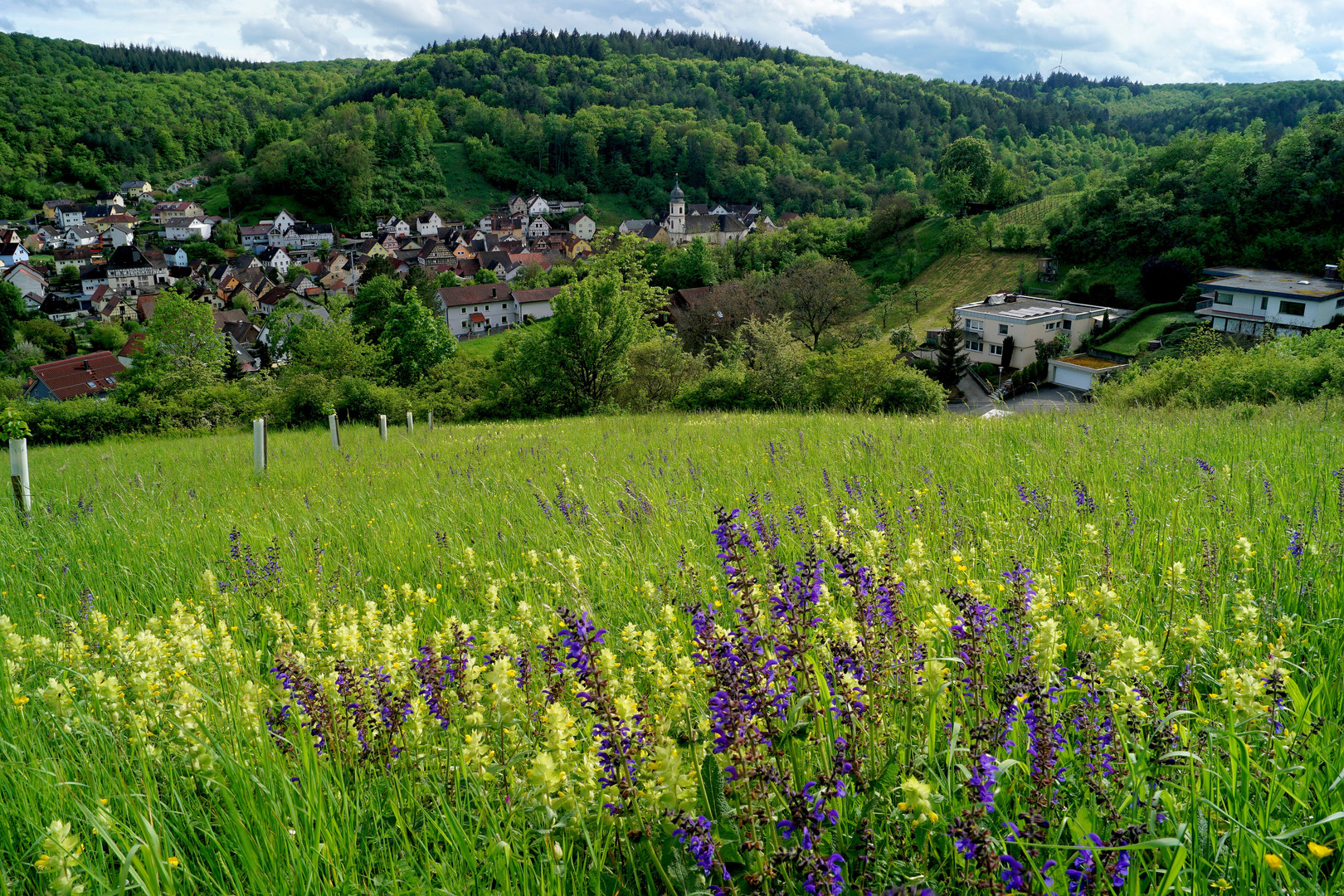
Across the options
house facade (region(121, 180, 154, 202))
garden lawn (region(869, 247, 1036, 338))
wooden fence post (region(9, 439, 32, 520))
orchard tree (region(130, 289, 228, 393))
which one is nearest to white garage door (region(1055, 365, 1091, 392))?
garden lawn (region(869, 247, 1036, 338))

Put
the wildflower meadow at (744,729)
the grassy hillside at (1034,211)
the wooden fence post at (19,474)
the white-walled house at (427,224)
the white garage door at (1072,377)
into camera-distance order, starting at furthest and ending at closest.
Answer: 1. the white-walled house at (427,224)
2. the grassy hillside at (1034,211)
3. the white garage door at (1072,377)
4. the wooden fence post at (19,474)
5. the wildflower meadow at (744,729)

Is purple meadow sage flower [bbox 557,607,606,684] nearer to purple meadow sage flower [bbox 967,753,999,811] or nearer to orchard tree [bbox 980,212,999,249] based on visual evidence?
purple meadow sage flower [bbox 967,753,999,811]

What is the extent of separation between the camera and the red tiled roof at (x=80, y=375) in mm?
60819

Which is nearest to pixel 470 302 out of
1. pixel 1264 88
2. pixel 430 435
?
pixel 430 435

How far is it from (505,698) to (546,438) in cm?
1109

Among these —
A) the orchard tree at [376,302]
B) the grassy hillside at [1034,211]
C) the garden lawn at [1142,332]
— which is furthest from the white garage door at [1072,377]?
the orchard tree at [376,302]

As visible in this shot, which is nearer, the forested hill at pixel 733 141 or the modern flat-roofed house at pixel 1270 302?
the modern flat-roofed house at pixel 1270 302

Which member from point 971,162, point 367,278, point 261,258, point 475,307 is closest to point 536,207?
point 261,258

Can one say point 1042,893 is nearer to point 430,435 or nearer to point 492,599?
point 492,599

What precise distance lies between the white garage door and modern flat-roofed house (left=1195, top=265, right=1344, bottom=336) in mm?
11736

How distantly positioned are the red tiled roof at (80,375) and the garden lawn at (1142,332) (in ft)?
261

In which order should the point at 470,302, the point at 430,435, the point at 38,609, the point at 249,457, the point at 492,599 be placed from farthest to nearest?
the point at 470,302
the point at 430,435
the point at 249,457
the point at 38,609
the point at 492,599

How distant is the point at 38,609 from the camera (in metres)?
4.32

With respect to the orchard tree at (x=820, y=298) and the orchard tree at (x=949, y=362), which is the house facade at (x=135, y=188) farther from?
the orchard tree at (x=949, y=362)
